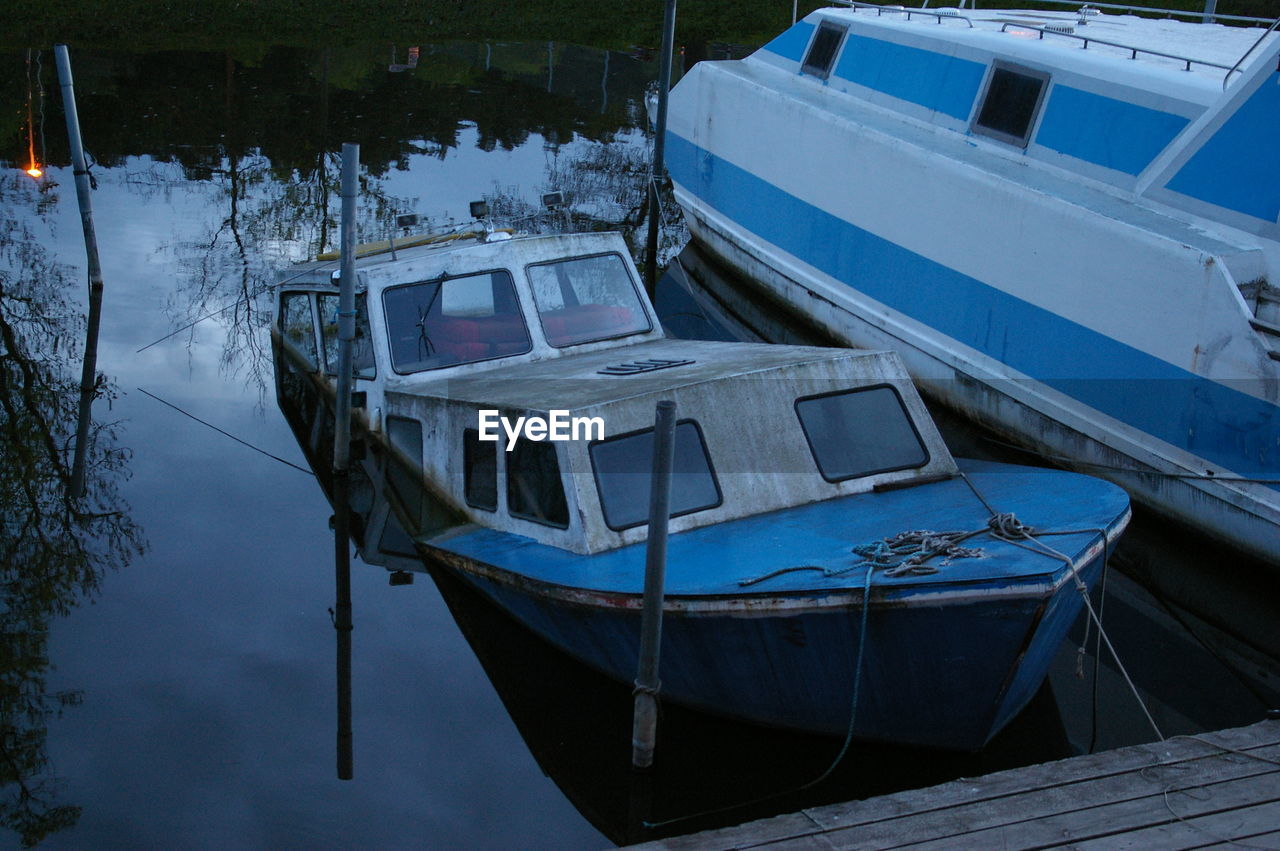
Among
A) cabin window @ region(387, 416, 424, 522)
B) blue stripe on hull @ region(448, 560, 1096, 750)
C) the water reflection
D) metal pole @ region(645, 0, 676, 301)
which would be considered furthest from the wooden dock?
metal pole @ region(645, 0, 676, 301)

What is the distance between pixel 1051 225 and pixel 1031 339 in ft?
3.67

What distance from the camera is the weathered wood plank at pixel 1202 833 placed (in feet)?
19.8

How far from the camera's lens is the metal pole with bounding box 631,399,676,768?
22.7 feet

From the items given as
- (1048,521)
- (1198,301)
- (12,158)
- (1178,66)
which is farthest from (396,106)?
(1048,521)

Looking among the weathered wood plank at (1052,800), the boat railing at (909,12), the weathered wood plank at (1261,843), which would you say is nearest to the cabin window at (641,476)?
the weathered wood plank at (1052,800)

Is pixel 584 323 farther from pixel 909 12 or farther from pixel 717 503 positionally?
pixel 909 12

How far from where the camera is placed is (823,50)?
16.9m

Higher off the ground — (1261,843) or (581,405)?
(581,405)

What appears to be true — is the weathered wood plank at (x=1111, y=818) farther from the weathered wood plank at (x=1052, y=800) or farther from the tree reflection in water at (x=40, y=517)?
the tree reflection in water at (x=40, y=517)

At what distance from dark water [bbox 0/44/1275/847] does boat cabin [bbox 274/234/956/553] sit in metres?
1.13

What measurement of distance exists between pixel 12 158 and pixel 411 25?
14052 millimetres

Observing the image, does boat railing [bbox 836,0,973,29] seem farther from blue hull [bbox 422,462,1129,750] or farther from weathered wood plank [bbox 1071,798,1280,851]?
weathered wood plank [bbox 1071,798,1280,851]

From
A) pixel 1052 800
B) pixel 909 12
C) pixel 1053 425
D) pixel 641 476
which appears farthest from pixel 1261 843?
pixel 909 12

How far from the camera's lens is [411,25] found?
33469 millimetres
